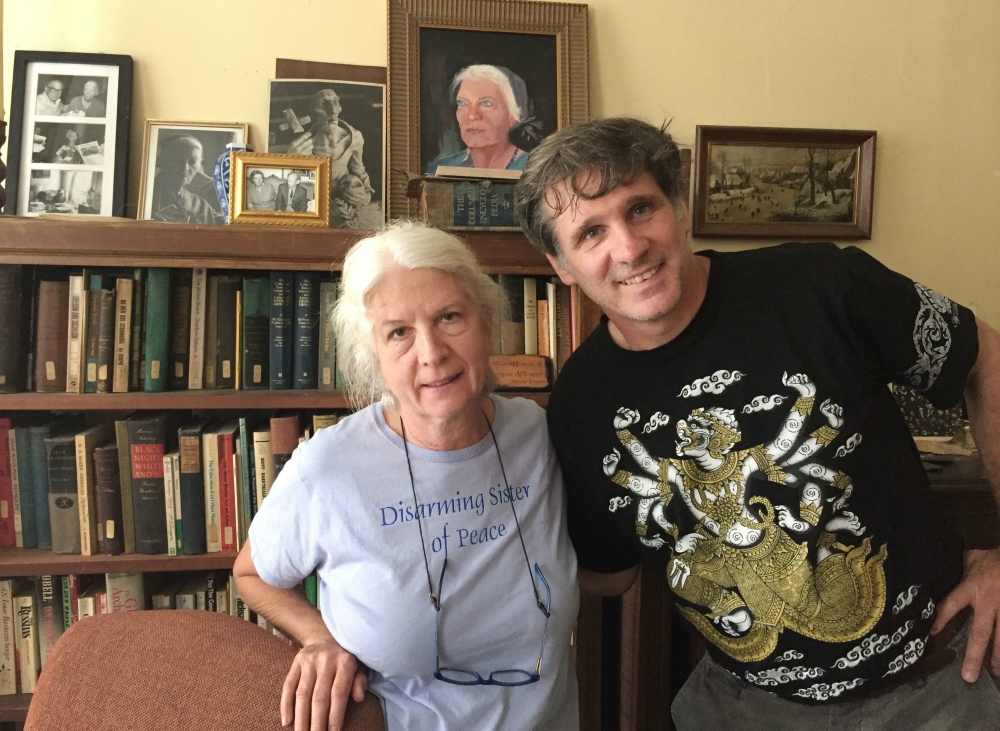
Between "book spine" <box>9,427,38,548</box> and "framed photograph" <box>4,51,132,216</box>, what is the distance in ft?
1.88

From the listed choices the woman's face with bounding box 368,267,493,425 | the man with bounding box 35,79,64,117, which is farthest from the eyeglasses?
the man with bounding box 35,79,64,117

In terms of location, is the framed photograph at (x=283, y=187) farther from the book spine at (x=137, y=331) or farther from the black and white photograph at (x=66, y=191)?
the black and white photograph at (x=66, y=191)

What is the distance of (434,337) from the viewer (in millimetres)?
972

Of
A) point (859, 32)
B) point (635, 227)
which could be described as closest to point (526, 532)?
point (635, 227)

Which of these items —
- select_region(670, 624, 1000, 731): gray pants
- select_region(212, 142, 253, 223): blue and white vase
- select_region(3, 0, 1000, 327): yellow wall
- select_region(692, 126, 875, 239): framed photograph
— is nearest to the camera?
select_region(670, 624, 1000, 731): gray pants

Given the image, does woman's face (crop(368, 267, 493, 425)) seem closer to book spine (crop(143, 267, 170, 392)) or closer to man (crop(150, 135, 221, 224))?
book spine (crop(143, 267, 170, 392))

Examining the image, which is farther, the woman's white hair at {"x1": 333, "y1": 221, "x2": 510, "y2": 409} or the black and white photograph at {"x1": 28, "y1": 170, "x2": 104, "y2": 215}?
the black and white photograph at {"x1": 28, "y1": 170, "x2": 104, "y2": 215}

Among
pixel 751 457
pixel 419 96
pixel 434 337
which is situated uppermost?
pixel 419 96

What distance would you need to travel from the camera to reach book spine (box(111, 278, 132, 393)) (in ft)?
4.42

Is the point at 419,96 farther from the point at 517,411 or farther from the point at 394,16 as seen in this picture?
the point at 517,411

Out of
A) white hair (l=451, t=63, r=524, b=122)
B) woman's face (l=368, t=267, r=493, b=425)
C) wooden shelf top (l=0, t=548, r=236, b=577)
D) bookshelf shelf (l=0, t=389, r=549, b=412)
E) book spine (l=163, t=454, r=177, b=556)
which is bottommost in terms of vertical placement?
wooden shelf top (l=0, t=548, r=236, b=577)

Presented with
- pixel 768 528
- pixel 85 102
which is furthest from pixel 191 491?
pixel 768 528

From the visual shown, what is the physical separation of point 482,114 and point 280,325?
79 centimetres

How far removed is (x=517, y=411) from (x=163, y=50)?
4.42 feet
